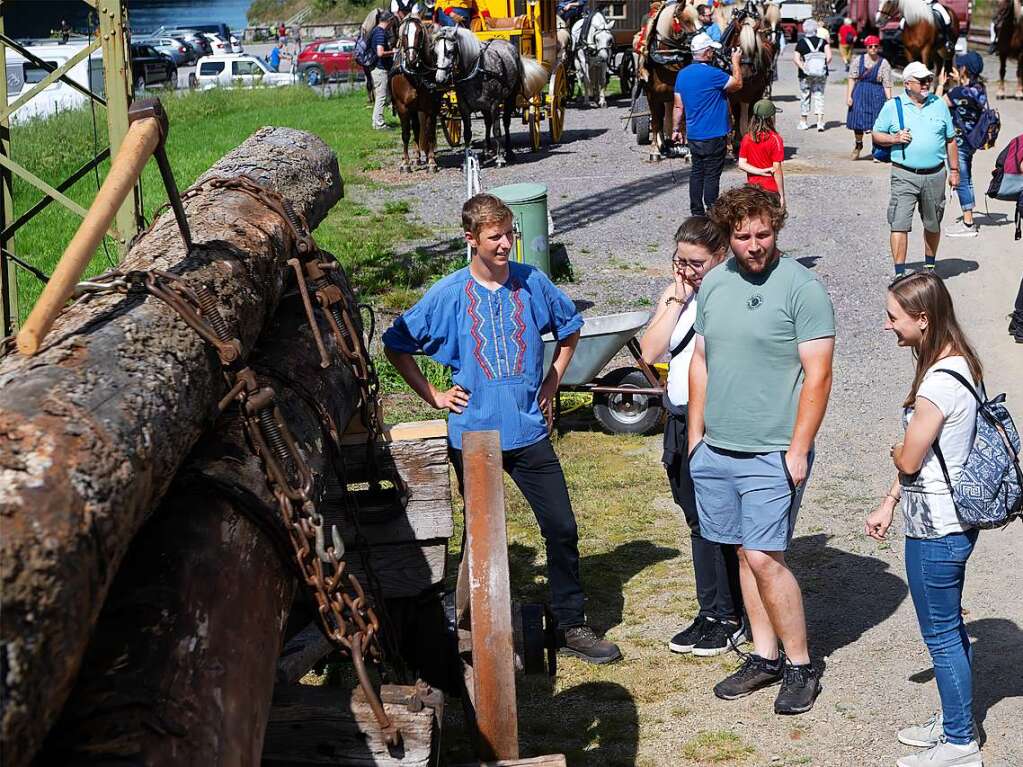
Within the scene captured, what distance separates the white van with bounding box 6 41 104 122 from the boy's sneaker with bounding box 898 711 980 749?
2101 cm

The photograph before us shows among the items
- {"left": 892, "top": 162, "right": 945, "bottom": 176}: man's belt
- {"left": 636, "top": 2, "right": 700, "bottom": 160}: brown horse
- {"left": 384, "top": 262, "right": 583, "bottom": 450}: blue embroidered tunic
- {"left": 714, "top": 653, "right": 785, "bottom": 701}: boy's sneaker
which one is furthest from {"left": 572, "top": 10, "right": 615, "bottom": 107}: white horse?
{"left": 714, "top": 653, "right": 785, "bottom": 701}: boy's sneaker

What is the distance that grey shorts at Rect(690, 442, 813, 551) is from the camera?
15.0 ft

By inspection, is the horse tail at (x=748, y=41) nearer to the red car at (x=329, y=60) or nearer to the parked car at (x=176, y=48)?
the red car at (x=329, y=60)

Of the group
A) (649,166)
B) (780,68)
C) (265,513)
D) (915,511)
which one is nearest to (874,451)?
(915,511)

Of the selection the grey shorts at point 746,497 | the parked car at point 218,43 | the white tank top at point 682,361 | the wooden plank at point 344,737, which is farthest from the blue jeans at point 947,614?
the parked car at point 218,43

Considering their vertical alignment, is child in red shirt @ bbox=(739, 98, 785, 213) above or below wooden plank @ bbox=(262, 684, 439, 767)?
above

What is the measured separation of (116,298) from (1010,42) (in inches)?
945

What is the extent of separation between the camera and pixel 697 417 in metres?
4.80

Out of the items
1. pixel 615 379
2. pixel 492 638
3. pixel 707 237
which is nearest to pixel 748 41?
pixel 615 379

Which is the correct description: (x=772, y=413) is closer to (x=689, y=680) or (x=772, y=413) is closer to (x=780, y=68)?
(x=689, y=680)

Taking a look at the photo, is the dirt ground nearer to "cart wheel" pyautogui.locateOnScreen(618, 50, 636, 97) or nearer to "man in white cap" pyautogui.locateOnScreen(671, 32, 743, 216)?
"man in white cap" pyautogui.locateOnScreen(671, 32, 743, 216)

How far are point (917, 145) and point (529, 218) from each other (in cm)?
315

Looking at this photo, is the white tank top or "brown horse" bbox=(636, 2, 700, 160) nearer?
the white tank top

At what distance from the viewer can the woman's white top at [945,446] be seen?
409 centimetres
